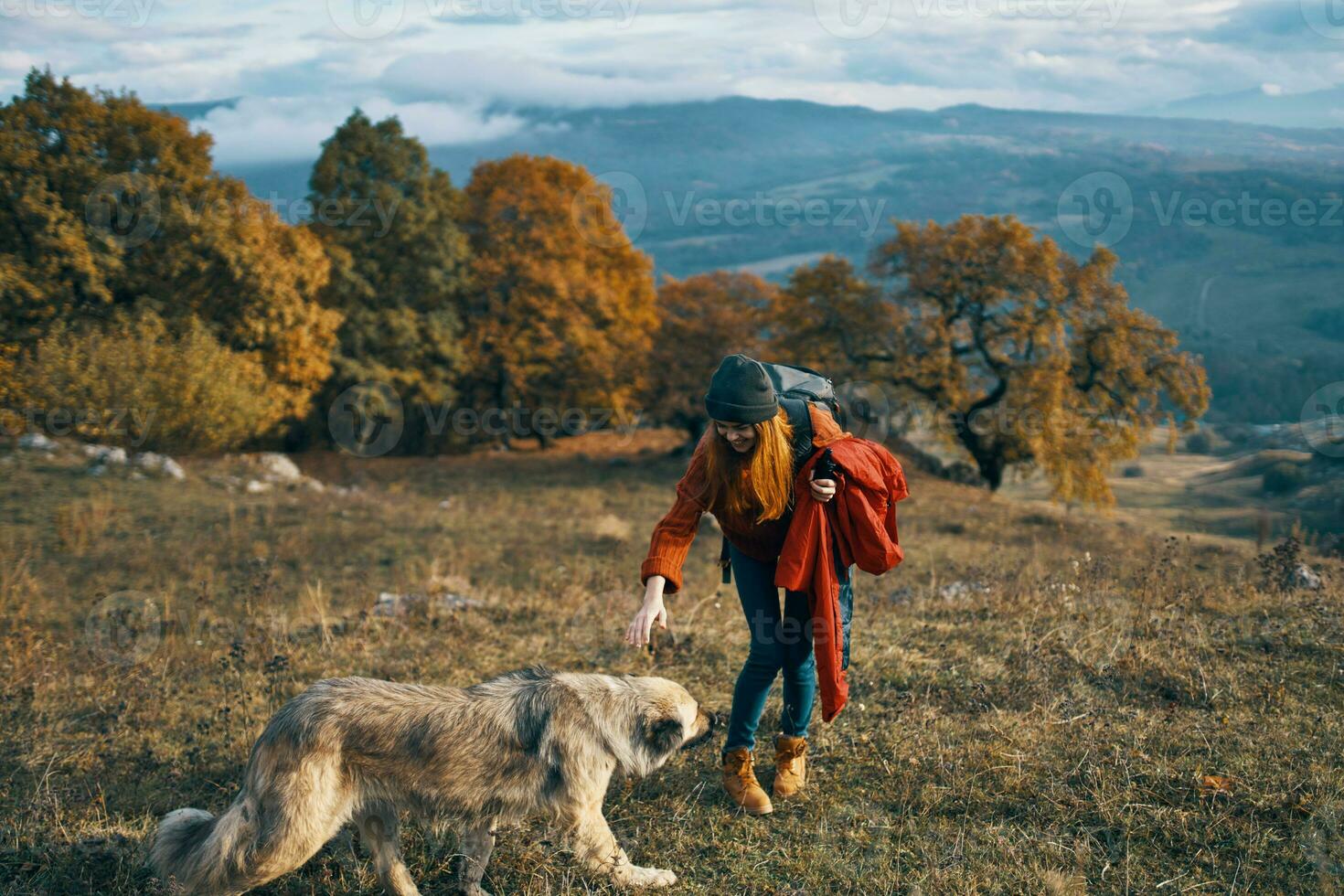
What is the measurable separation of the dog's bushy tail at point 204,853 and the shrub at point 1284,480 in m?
51.7

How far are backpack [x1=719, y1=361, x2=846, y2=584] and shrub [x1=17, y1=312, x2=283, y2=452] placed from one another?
2104 centimetres

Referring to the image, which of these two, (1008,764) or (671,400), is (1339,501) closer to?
(671,400)

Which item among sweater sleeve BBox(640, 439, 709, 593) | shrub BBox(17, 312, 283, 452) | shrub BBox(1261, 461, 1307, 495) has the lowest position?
shrub BBox(1261, 461, 1307, 495)

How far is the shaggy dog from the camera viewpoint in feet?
11.3

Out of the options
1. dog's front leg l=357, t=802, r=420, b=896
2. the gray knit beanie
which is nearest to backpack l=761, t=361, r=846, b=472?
the gray knit beanie

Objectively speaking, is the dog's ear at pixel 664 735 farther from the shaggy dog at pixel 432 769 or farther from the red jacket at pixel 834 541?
the red jacket at pixel 834 541

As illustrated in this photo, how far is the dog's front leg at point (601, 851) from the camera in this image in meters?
3.77

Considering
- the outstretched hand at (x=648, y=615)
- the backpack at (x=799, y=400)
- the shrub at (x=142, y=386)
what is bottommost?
the shrub at (x=142, y=386)

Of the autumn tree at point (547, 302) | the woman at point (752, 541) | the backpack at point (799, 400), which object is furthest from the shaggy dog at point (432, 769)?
the autumn tree at point (547, 302)

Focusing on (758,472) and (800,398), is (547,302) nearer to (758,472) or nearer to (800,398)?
(800,398)

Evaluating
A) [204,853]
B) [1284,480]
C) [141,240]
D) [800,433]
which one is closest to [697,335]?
[141,240]

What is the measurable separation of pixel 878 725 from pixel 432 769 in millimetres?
2812

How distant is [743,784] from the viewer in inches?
175

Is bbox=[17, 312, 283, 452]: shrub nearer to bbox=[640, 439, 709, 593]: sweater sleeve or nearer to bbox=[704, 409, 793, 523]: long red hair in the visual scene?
bbox=[640, 439, 709, 593]: sweater sleeve
